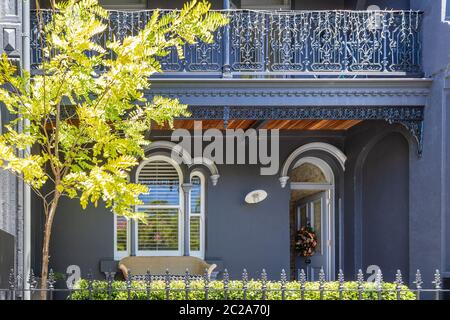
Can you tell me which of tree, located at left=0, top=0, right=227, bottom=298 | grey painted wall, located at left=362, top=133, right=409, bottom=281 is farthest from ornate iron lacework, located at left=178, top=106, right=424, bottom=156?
tree, located at left=0, top=0, right=227, bottom=298

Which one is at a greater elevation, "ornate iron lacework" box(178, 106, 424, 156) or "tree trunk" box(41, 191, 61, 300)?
"ornate iron lacework" box(178, 106, 424, 156)

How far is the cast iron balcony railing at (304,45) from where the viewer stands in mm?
9430

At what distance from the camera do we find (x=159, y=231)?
38.4 feet

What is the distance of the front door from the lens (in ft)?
40.4

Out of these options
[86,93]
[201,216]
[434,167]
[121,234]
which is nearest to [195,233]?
[201,216]

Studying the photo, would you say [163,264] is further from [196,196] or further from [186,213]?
[196,196]

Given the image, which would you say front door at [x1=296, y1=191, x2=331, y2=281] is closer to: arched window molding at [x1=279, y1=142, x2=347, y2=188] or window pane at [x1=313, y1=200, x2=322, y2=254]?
window pane at [x1=313, y1=200, x2=322, y2=254]

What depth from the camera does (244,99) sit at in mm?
9453

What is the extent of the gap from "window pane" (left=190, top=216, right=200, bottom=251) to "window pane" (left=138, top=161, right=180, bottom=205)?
48cm

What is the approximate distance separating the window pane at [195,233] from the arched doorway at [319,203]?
82.4 inches

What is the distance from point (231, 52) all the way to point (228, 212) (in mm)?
3288

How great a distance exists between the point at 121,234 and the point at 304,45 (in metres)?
4.95

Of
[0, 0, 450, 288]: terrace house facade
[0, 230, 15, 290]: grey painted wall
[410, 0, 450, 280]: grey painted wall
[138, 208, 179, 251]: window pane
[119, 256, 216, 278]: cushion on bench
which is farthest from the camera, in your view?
[138, 208, 179, 251]: window pane

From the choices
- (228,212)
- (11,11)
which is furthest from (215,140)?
(11,11)
